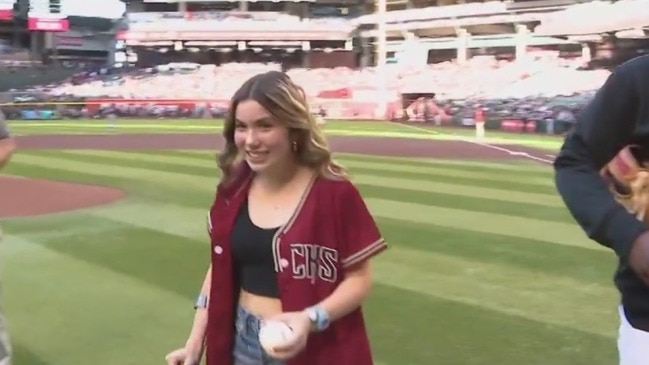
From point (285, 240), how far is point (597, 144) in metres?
1.09

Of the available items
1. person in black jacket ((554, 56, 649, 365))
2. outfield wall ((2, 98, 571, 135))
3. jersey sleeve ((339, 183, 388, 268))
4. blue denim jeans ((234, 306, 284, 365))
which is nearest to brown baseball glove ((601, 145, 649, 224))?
person in black jacket ((554, 56, 649, 365))

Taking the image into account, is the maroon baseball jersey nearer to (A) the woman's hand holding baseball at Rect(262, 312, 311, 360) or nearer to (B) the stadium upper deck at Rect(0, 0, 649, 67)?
(A) the woman's hand holding baseball at Rect(262, 312, 311, 360)

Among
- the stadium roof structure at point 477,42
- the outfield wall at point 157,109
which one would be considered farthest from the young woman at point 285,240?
the stadium roof structure at point 477,42

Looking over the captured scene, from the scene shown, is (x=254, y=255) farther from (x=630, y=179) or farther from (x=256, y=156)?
(x=630, y=179)

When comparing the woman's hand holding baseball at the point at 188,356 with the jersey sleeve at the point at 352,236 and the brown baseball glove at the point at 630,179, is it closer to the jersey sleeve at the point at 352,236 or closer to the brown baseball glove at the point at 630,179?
the jersey sleeve at the point at 352,236

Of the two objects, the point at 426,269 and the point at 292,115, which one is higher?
the point at 292,115

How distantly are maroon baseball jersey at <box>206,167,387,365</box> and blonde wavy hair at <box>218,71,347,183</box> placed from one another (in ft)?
0.24

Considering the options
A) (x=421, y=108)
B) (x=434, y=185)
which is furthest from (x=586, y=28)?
(x=434, y=185)

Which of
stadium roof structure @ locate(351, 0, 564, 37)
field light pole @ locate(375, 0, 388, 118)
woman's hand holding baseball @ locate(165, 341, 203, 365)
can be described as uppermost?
stadium roof structure @ locate(351, 0, 564, 37)

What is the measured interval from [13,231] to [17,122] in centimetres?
3195

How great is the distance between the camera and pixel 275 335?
8.13 feet

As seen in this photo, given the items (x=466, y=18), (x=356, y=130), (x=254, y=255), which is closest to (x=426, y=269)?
(x=254, y=255)

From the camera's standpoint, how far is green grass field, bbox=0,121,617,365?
240 inches

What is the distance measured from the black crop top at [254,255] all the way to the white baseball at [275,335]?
0.35 m
